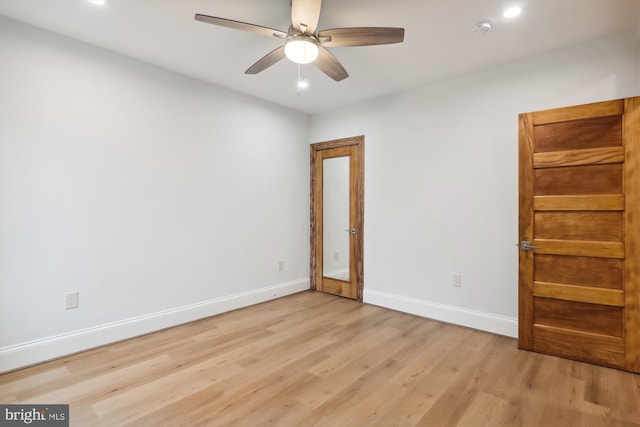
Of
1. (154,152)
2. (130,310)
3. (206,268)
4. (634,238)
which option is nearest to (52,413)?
(130,310)

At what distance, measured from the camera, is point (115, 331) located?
2828 millimetres

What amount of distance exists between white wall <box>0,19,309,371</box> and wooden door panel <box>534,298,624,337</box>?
2.99 m

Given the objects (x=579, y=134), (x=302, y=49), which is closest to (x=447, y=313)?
(x=579, y=134)

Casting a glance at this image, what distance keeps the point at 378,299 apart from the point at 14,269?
3.51 meters

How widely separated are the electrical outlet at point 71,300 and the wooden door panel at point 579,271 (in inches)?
155

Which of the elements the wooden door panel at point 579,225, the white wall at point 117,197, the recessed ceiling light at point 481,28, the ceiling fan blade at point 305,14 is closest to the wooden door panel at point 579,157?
the wooden door panel at point 579,225

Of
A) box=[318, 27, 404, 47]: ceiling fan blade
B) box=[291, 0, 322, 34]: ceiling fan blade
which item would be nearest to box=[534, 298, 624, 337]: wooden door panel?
box=[318, 27, 404, 47]: ceiling fan blade

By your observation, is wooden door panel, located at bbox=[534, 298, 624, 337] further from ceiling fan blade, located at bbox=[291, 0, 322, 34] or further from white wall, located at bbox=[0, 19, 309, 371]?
white wall, located at bbox=[0, 19, 309, 371]

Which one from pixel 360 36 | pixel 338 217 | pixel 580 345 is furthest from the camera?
pixel 338 217

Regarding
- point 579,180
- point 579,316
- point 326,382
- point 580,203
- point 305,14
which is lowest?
point 326,382

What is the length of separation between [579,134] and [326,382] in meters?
2.79

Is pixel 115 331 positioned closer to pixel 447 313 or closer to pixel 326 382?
pixel 326 382

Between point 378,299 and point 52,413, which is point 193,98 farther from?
point 378,299

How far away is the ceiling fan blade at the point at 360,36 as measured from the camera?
6.26 ft
